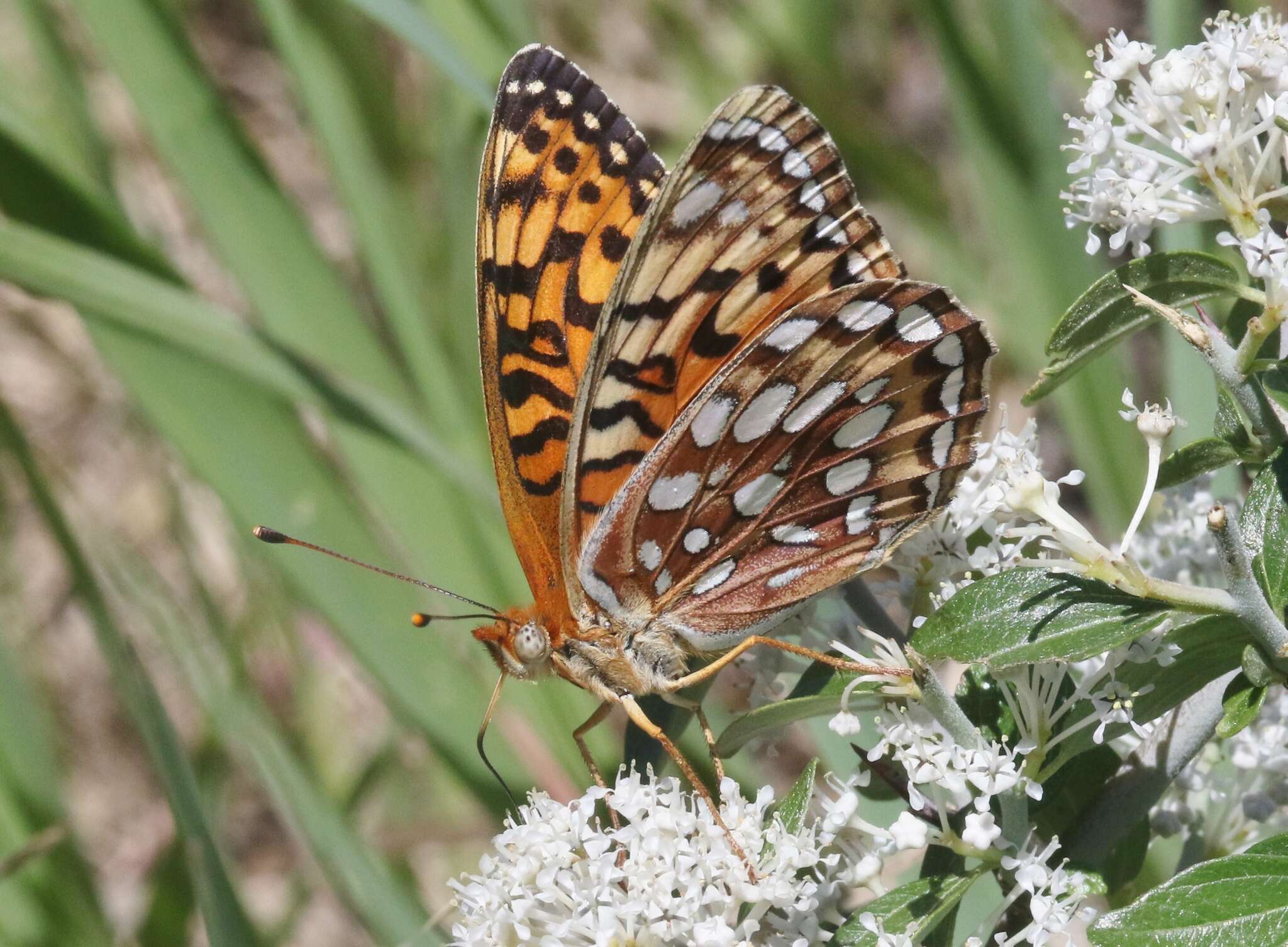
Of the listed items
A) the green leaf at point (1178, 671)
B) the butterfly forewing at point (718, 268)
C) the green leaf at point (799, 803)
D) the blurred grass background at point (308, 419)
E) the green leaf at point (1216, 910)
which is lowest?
the green leaf at point (1216, 910)

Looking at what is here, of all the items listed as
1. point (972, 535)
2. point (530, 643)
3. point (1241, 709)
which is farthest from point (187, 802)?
point (1241, 709)

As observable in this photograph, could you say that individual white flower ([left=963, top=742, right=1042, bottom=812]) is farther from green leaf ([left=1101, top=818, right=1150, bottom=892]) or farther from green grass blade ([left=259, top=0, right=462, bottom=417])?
green grass blade ([left=259, top=0, right=462, bottom=417])

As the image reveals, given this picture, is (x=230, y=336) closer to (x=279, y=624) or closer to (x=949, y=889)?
(x=279, y=624)

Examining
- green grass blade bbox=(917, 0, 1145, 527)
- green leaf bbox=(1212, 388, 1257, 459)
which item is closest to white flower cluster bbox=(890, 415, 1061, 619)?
green leaf bbox=(1212, 388, 1257, 459)

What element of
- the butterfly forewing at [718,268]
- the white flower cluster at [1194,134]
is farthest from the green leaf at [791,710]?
the white flower cluster at [1194,134]

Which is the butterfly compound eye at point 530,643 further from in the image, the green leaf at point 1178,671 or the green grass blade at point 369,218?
the green grass blade at point 369,218

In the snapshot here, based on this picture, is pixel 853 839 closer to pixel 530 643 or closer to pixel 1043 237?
pixel 530 643

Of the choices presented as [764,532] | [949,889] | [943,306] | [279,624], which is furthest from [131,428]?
[949,889]
